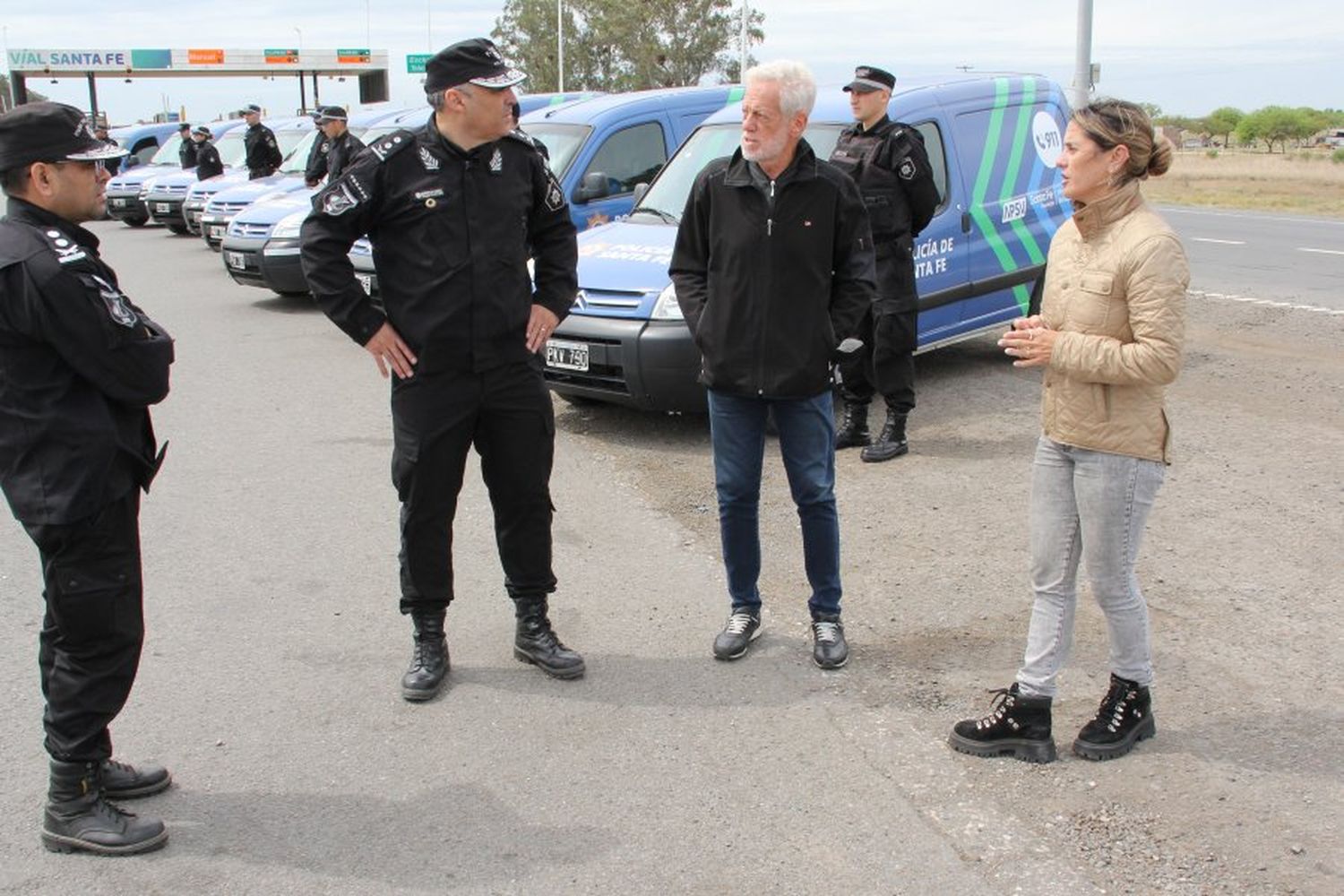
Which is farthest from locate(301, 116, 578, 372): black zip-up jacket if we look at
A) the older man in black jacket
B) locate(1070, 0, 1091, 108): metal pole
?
locate(1070, 0, 1091, 108): metal pole

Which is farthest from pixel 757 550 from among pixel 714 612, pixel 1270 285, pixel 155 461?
pixel 1270 285

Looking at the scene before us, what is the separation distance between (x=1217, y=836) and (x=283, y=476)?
5187mm

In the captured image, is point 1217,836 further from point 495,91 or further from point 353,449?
point 353,449

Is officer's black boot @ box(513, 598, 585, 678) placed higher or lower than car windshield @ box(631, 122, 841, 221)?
lower

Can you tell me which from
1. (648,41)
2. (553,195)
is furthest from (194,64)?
(553,195)

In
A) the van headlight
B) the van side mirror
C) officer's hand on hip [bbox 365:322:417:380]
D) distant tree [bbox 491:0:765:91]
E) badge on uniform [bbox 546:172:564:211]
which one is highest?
distant tree [bbox 491:0:765:91]

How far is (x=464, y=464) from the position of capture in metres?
4.36

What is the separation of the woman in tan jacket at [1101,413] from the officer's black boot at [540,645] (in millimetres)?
1359

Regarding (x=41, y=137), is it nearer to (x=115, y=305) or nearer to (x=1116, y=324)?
(x=115, y=305)

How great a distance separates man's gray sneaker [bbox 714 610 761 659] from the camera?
176 inches

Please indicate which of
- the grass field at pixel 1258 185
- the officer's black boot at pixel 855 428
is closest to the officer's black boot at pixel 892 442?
the officer's black boot at pixel 855 428

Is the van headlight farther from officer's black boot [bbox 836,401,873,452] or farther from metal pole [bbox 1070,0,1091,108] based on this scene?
metal pole [bbox 1070,0,1091,108]

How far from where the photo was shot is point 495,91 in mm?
4020

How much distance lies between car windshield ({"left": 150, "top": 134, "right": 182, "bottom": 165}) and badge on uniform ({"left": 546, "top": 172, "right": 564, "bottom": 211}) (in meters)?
22.0
